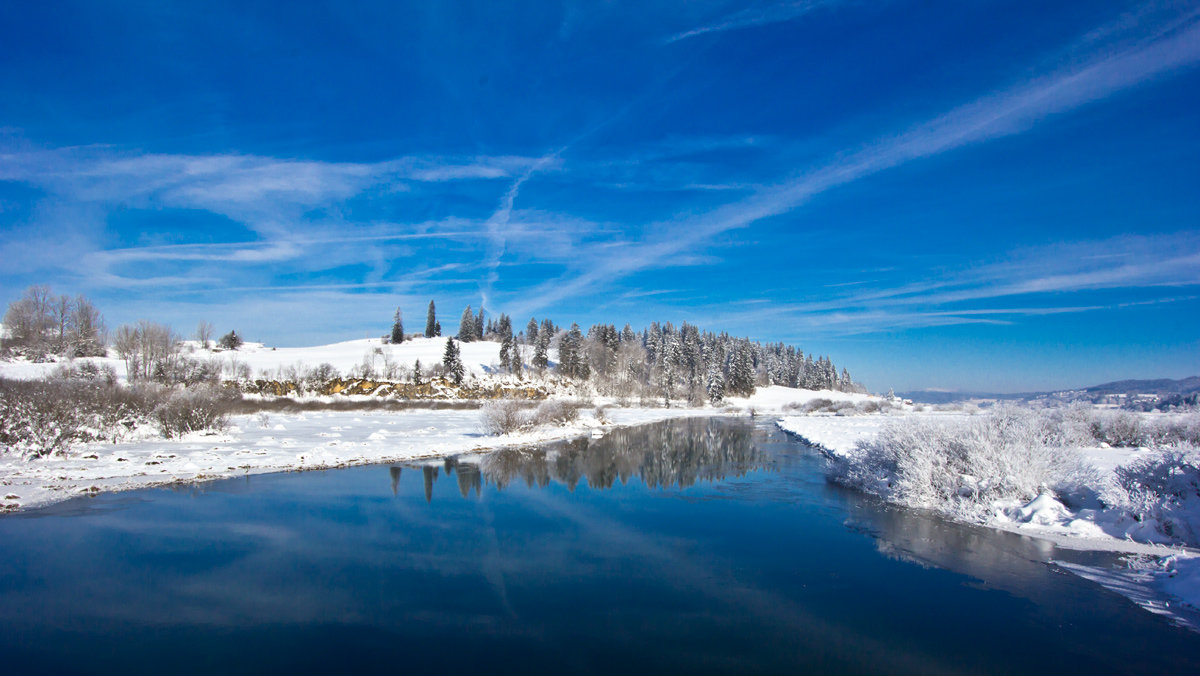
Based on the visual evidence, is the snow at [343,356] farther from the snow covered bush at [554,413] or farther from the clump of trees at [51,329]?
the snow covered bush at [554,413]

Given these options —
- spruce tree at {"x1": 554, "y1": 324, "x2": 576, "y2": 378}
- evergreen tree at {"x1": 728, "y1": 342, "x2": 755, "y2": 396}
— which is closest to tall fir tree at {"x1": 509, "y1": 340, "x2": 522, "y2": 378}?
spruce tree at {"x1": 554, "y1": 324, "x2": 576, "y2": 378}

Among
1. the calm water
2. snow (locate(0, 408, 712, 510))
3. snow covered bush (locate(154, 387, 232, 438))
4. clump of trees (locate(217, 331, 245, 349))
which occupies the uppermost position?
clump of trees (locate(217, 331, 245, 349))

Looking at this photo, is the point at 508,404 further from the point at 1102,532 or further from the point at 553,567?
the point at 1102,532

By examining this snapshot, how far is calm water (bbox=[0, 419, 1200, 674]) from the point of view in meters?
6.50

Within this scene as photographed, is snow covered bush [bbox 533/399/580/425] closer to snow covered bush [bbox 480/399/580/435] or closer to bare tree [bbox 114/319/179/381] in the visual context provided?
snow covered bush [bbox 480/399/580/435]

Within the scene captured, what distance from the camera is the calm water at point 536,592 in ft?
21.3

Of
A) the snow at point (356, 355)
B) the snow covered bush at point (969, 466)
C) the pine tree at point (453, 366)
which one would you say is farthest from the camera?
the snow at point (356, 355)

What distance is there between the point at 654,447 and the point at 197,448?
20.3m

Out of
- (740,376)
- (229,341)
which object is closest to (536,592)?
(740,376)

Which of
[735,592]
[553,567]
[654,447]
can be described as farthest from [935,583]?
[654,447]

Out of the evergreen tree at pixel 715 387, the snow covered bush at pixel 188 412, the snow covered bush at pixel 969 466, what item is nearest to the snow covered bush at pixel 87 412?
the snow covered bush at pixel 188 412

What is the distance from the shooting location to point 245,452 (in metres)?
20.7

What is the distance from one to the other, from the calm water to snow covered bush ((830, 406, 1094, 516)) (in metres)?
1.41

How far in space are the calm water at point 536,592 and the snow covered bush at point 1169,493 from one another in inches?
92.7
